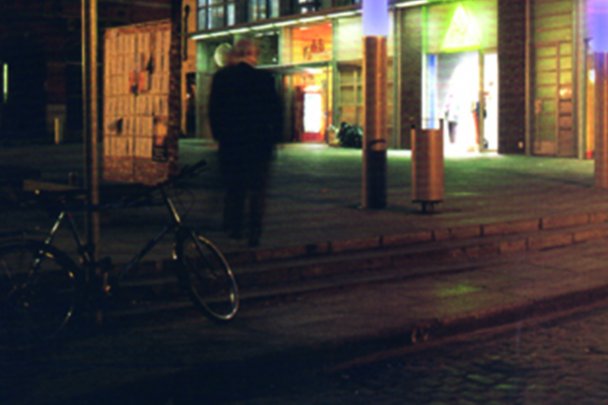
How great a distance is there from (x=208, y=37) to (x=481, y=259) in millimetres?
32332

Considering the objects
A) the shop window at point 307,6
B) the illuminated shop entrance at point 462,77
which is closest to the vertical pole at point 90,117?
the illuminated shop entrance at point 462,77

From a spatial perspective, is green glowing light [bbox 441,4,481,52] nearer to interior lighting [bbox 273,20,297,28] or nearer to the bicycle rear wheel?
interior lighting [bbox 273,20,297,28]

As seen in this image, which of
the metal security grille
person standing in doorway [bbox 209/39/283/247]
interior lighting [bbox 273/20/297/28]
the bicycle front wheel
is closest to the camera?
the bicycle front wheel

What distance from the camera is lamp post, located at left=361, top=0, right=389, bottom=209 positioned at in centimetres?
1305

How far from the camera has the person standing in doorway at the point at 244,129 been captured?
963 cm

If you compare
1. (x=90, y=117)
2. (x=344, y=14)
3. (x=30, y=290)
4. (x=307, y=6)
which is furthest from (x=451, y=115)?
(x=30, y=290)

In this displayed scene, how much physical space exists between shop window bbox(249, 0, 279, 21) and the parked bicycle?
30723mm

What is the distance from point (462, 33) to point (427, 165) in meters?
17.8

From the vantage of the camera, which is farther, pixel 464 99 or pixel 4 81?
pixel 4 81

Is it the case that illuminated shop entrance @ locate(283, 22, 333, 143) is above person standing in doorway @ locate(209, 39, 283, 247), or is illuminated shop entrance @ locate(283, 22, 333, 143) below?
above

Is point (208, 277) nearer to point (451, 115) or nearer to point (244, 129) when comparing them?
point (244, 129)

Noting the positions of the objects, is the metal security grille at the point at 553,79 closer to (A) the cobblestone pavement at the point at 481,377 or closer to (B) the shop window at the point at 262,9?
(B) the shop window at the point at 262,9

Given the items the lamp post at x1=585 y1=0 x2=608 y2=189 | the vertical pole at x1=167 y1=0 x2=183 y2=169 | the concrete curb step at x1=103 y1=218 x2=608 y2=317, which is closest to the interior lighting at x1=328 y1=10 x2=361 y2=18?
the lamp post at x1=585 y1=0 x2=608 y2=189

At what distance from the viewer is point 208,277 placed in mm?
7605
